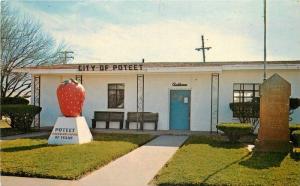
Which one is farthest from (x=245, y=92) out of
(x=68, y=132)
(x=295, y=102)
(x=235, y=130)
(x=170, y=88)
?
(x=68, y=132)

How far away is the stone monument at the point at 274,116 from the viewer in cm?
1105

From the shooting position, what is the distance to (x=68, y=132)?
12703mm

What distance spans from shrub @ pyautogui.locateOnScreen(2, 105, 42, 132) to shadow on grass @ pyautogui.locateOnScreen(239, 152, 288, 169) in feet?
38.1

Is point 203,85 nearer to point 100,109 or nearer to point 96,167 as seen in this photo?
point 100,109

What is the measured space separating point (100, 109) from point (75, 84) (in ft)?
20.0

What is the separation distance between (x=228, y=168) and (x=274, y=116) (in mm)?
3620

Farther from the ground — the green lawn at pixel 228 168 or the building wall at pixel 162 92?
the building wall at pixel 162 92

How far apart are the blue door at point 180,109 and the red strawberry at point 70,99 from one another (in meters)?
6.36

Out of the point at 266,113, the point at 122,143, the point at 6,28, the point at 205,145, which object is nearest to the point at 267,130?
the point at 266,113

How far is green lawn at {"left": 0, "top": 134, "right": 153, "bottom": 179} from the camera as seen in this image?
800 centimetres

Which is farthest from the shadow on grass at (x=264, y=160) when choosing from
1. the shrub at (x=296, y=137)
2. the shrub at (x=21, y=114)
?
the shrub at (x=21, y=114)

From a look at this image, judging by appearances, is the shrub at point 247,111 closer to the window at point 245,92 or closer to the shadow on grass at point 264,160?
the window at point 245,92

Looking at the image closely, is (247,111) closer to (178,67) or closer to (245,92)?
(245,92)

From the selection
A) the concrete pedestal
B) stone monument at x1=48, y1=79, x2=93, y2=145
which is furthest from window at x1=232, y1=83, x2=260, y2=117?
the concrete pedestal
